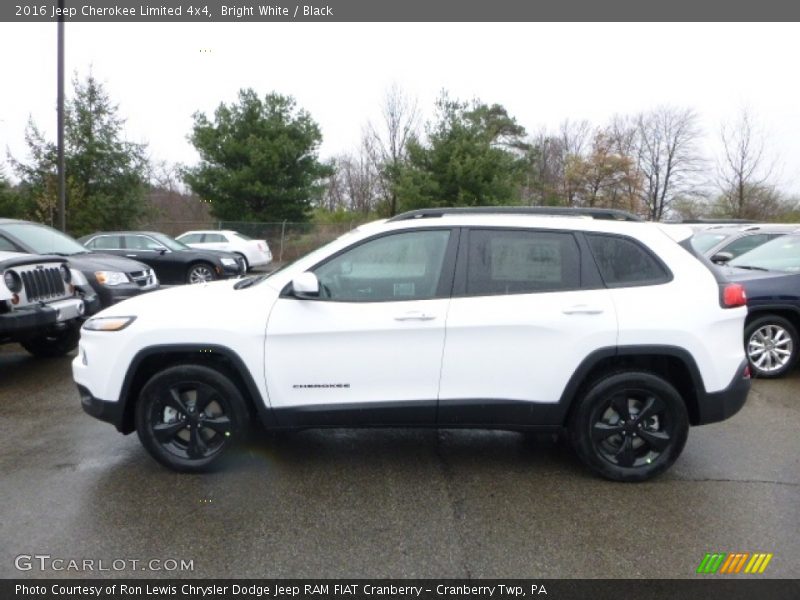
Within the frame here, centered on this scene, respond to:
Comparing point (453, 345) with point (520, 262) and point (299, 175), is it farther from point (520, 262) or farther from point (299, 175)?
point (299, 175)

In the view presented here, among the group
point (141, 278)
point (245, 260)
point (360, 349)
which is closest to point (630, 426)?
point (360, 349)

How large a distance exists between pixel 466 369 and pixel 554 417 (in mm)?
658

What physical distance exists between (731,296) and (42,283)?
651 cm

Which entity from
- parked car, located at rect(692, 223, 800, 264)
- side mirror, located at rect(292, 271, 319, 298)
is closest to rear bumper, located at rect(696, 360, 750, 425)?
side mirror, located at rect(292, 271, 319, 298)

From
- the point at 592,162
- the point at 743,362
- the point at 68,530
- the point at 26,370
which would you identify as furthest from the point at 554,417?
the point at 592,162

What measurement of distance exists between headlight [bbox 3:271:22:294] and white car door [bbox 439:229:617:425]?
474 cm

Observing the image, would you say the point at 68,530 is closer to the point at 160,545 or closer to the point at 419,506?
the point at 160,545

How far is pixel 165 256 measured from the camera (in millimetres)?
16234

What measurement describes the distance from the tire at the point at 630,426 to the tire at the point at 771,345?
3.48 meters

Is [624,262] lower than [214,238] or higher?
lower

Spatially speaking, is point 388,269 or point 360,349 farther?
point 388,269

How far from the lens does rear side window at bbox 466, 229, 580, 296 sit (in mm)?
4098

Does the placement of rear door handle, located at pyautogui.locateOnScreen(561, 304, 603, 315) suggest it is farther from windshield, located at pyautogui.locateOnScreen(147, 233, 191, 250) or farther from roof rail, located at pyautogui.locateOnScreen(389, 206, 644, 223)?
windshield, located at pyautogui.locateOnScreen(147, 233, 191, 250)
